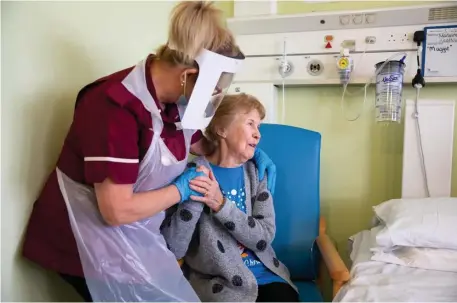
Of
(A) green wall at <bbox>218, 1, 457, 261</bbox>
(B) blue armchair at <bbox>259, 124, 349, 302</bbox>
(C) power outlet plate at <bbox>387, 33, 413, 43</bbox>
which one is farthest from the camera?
(A) green wall at <bbox>218, 1, 457, 261</bbox>

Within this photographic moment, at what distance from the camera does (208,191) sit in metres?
1.30

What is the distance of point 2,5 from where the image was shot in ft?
3.56

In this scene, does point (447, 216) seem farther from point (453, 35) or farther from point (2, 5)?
point (2, 5)

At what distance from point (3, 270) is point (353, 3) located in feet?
5.66

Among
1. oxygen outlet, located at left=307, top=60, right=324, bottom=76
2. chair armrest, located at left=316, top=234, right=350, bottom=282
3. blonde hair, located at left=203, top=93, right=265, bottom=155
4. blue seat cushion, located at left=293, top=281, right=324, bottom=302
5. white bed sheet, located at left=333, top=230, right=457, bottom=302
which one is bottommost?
blue seat cushion, located at left=293, top=281, right=324, bottom=302

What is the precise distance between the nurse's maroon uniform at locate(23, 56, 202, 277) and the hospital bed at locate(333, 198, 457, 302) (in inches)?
28.1

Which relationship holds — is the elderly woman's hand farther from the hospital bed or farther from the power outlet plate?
the power outlet plate

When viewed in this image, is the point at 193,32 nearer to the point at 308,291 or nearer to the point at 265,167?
the point at 265,167

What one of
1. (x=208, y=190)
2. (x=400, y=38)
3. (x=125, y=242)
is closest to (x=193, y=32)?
(x=208, y=190)

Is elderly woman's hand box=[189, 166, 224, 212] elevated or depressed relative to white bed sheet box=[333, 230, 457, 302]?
elevated

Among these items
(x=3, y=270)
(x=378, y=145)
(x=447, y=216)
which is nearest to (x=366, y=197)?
(x=378, y=145)

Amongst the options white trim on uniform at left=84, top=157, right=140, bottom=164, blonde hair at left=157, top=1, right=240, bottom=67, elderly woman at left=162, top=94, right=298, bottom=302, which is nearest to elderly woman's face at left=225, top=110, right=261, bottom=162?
elderly woman at left=162, top=94, right=298, bottom=302

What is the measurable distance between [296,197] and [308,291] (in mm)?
358

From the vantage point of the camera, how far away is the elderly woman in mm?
1350
